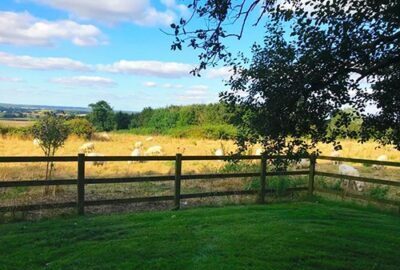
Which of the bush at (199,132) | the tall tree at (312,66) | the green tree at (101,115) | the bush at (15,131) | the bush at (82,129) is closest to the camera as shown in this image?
the tall tree at (312,66)

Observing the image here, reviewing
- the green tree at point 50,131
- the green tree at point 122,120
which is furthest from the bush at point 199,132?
the green tree at point 50,131

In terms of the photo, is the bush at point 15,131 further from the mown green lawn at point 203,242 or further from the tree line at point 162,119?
the mown green lawn at point 203,242

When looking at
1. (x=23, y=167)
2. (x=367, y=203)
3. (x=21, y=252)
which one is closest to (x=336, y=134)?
(x=21, y=252)

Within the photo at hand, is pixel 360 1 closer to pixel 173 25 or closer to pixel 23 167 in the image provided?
pixel 173 25

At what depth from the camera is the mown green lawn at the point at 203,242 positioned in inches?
220

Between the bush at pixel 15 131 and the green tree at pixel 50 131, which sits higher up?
the green tree at pixel 50 131

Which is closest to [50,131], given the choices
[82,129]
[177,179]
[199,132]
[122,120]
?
[177,179]

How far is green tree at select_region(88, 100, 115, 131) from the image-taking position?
2219 inches

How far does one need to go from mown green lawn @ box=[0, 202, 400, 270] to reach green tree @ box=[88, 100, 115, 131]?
4857 cm

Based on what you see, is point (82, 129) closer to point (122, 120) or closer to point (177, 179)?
point (177, 179)

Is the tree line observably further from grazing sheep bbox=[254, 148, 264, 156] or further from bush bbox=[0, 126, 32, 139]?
grazing sheep bbox=[254, 148, 264, 156]

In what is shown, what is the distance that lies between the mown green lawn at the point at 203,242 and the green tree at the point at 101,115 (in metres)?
48.6

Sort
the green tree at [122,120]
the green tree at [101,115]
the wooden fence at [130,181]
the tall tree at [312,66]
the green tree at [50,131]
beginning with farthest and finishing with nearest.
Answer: the green tree at [122,120] < the green tree at [101,115] < the green tree at [50,131] < the wooden fence at [130,181] < the tall tree at [312,66]

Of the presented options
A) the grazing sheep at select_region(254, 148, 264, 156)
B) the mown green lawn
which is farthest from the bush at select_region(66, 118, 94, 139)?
the mown green lawn
